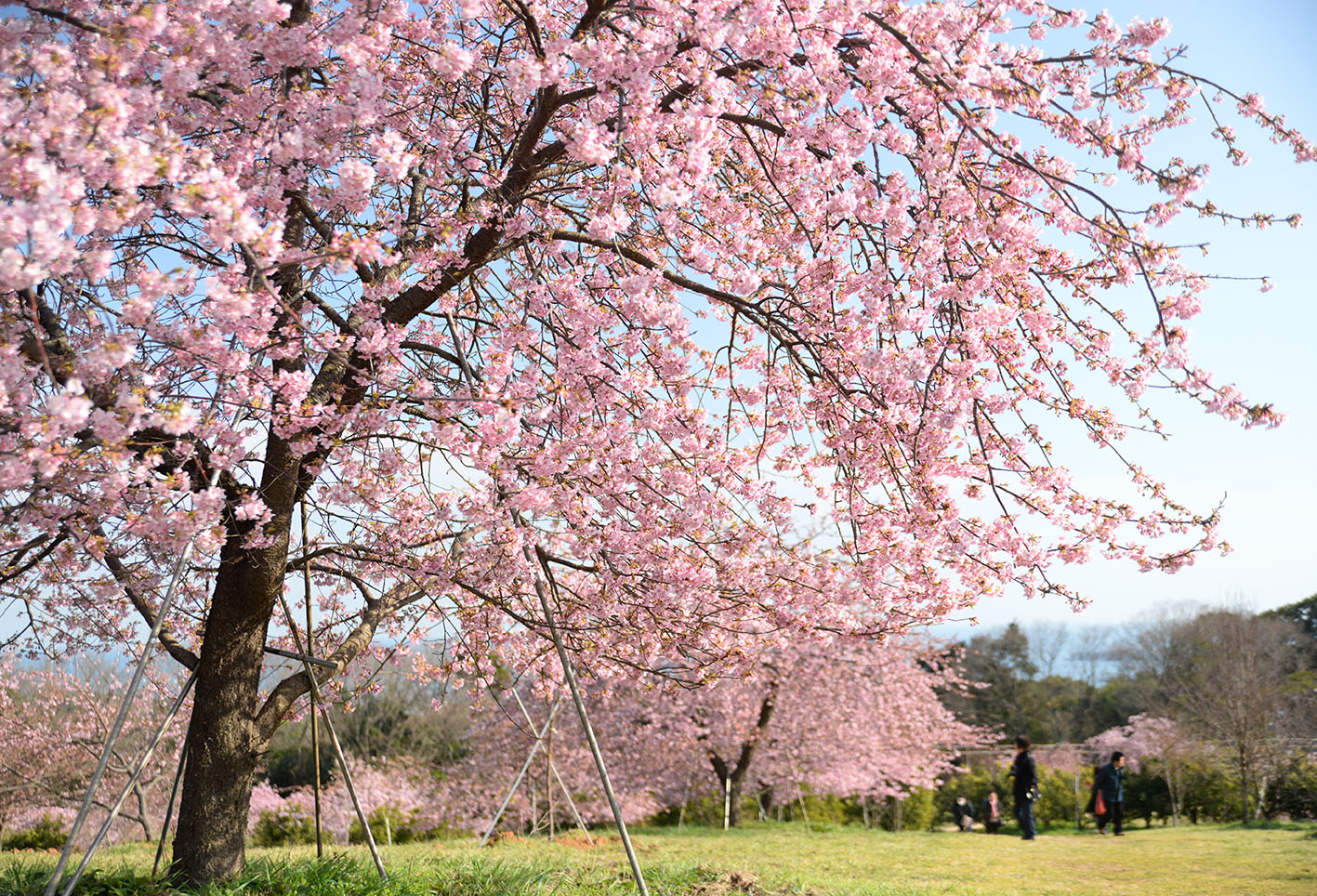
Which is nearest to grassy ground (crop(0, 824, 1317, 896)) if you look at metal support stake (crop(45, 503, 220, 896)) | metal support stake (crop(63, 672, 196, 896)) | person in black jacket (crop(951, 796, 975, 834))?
metal support stake (crop(63, 672, 196, 896))

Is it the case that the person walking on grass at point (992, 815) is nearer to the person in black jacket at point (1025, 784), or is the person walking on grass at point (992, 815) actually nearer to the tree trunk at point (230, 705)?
the person in black jacket at point (1025, 784)

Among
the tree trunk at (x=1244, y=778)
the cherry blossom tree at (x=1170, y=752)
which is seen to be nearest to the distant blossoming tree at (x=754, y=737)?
the cherry blossom tree at (x=1170, y=752)

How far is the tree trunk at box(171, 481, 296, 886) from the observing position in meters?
4.79

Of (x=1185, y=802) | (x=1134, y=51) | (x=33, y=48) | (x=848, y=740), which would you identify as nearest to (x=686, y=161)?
(x=1134, y=51)

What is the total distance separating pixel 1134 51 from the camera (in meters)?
4.03

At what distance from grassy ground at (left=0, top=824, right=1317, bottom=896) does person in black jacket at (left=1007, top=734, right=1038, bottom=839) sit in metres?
0.33

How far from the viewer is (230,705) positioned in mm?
4941

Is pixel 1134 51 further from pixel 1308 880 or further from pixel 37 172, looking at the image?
pixel 1308 880

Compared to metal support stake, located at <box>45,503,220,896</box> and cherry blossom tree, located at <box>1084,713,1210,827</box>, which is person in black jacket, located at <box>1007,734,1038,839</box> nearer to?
cherry blossom tree, located at <box>1084,713,1210,827</box>

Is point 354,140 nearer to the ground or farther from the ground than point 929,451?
farther from the ground

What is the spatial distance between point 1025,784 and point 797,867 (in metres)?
5.58

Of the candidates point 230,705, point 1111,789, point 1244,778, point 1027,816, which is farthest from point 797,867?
point 1244,778

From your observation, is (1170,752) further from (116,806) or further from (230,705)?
(116,806)

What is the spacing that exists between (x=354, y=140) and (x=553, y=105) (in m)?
0.97
